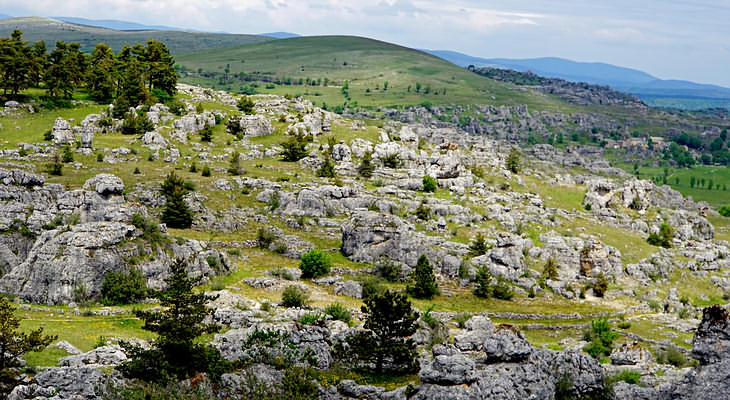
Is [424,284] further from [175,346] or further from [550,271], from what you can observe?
[175,346]

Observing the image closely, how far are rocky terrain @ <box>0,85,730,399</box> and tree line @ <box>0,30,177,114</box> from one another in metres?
4.62

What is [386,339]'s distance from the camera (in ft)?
91.5

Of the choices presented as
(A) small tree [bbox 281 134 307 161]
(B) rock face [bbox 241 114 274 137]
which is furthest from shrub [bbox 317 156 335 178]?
(B) rock face [bbox 241 114 274 137]

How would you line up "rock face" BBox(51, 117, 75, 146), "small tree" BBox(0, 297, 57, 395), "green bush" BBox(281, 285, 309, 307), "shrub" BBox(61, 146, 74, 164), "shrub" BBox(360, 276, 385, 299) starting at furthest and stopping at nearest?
"rock face" BBox(51, 117, 75, 146) → "shrub" BBox(61, 146, 74, 164) → "shrub" BBox(360, 276, 385, 299) → "green bush" BBox(281, 285, 309, 307) → "small tree" BBox(0, 297, 57, 395)

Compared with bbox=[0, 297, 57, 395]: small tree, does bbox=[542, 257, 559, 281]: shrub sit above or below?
below

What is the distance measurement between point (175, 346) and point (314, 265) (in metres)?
24.9

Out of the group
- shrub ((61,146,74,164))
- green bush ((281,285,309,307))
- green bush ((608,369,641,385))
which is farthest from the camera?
shrub ((61,146,74,164))

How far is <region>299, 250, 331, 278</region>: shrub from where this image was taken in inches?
1912

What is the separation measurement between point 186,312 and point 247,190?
140 ft

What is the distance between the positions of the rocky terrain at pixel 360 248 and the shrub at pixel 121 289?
2.11 feet

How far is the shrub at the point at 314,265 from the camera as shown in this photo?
48.6m

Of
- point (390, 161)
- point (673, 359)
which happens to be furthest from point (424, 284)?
point (390, 161)

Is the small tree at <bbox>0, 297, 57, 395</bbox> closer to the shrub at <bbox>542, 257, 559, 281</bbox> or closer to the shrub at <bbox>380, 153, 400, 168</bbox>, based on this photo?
the shrub at <bbox>542, 257, 559, 281</bbox>

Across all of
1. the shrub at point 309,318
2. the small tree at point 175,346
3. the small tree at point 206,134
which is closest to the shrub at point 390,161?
the small tree at point 206,134
